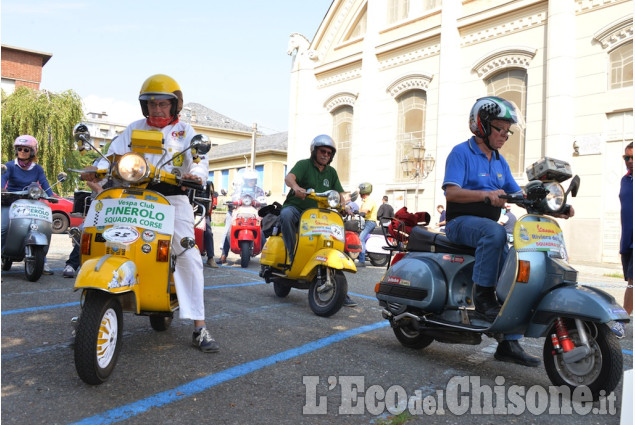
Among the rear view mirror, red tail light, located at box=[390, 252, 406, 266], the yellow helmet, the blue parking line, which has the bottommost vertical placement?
the blue parking line

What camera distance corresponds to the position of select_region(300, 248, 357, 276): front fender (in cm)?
540

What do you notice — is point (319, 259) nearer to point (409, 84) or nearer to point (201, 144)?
point (201, 144)

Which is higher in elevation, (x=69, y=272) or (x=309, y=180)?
(x=309, y=180)

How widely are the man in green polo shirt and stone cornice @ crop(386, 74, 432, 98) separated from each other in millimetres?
14229

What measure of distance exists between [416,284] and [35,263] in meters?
5.16

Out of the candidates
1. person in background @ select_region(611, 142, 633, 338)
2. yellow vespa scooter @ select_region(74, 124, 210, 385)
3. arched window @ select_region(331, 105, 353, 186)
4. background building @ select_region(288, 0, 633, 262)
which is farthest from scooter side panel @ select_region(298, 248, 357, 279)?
arched window @ select_region(331, 105, 353, 186)

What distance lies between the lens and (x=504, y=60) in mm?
16812

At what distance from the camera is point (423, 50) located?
19.5 meters

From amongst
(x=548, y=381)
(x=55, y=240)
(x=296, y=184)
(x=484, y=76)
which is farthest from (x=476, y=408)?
(x=484, y=76)

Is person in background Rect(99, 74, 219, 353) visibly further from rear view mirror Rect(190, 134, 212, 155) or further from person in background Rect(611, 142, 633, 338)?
person in background Rect(611, 142, 633, 338)

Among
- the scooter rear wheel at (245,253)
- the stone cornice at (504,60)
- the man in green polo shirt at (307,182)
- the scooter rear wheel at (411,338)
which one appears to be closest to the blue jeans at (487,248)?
the scooter rear wheel at (411,338)

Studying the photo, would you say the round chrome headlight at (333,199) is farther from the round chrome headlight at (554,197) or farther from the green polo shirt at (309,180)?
the round chrome headlight at (554,197)

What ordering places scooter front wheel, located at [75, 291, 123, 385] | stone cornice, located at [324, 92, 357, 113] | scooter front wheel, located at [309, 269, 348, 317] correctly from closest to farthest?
1. scooter front wheel, located at [75, 291, 123, 385]
2. scooter front wheel, located at [309, 269, 348, 317]
3. stone cornice, located at [324, 92, 357, 113]

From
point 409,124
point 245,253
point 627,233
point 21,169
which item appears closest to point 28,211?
point 21,169
